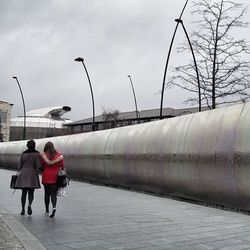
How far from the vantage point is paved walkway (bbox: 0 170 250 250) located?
6977 millimetres

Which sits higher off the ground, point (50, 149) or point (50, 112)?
point (50, 112)

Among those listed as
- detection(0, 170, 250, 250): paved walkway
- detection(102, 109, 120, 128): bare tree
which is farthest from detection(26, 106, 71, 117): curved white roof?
detection(0, 170, 250, 250): paved walkway

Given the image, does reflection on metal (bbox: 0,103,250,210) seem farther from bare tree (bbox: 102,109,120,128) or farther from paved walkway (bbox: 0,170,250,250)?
bare tree (bbox: 102,109,120,128)

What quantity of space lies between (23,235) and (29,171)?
2643 millimetres

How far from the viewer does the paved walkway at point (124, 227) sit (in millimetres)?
6977

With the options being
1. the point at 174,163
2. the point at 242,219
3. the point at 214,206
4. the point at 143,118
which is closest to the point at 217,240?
the point at 242,219

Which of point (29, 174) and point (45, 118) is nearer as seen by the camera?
point (29, 174)

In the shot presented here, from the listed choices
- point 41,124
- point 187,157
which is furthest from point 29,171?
point 41,124

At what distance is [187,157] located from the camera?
1263 cm

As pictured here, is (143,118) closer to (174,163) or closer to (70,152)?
(70,152)

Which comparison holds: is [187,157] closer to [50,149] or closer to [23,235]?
[50,149]

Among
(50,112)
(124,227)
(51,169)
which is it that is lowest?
(124,227)

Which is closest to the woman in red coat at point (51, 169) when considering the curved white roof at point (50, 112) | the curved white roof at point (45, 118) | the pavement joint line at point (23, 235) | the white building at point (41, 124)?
the pavement joint line at point (23, 235)

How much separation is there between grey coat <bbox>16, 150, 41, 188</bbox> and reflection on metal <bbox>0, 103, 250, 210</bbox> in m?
4.25
